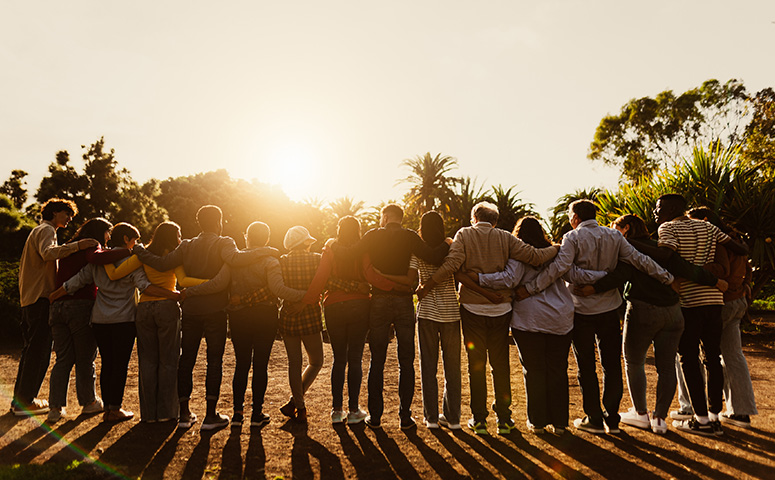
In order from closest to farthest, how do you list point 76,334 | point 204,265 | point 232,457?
point 232,457, point 204,265, point 76,334

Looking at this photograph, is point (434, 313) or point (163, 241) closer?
point (434, 313)

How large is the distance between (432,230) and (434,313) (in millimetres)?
782

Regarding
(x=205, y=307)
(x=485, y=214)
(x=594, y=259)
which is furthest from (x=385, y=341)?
(x=594, y=259)

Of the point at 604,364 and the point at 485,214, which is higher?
the point at 485,214

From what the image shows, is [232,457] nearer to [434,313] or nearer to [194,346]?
[194,346]

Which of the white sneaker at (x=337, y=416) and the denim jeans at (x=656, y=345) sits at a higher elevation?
the denim jeans at (x=656, y=345)

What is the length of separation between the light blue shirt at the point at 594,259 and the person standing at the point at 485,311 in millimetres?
138

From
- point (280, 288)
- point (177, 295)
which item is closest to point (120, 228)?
point (177, 295)

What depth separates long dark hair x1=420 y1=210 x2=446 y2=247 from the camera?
4.62 metres

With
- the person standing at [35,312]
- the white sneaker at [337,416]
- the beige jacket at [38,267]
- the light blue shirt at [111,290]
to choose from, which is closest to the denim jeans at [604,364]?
the white sneaker at [337,416]

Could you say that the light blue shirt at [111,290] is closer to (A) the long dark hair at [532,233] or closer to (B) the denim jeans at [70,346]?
(B) the denim jeans at [70,346]

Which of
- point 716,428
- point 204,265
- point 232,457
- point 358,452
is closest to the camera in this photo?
point 232,457

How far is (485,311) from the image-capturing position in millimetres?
4422

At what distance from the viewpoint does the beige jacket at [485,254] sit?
A: 4.46 m
